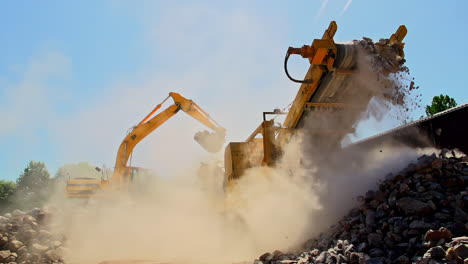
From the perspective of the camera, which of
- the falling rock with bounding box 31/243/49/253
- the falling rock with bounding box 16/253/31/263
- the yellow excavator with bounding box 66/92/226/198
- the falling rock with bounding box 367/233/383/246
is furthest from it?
the yellow excavator with bounding box 66/92/226/198

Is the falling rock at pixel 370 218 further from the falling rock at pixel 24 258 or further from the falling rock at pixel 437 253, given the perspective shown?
the falling rock at pixel 24 258

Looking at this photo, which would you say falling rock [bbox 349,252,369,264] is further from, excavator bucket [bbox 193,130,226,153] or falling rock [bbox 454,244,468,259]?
excavator bucket [bbox 193,130,226,153]

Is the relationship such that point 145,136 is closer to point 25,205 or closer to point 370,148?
point 370,148

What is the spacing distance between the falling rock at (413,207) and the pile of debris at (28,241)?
23.4 feet

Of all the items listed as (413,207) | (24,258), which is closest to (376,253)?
(413,207)

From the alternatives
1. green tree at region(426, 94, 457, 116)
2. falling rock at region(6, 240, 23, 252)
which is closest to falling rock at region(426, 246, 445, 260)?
falling rock at region(6, 240, 23, 252)

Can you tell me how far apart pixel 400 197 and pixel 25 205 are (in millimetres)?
23153

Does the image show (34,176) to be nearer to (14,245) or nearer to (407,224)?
(14,245)

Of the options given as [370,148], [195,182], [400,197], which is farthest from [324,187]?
[195,182]

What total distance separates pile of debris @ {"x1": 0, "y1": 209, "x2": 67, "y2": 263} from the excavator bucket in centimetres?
518

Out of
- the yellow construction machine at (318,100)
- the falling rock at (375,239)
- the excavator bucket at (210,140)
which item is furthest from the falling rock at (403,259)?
the excavator bucket at (210,140)

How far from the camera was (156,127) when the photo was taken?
1185cm

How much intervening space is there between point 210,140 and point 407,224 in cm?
858

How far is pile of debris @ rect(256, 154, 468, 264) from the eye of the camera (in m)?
3.14
